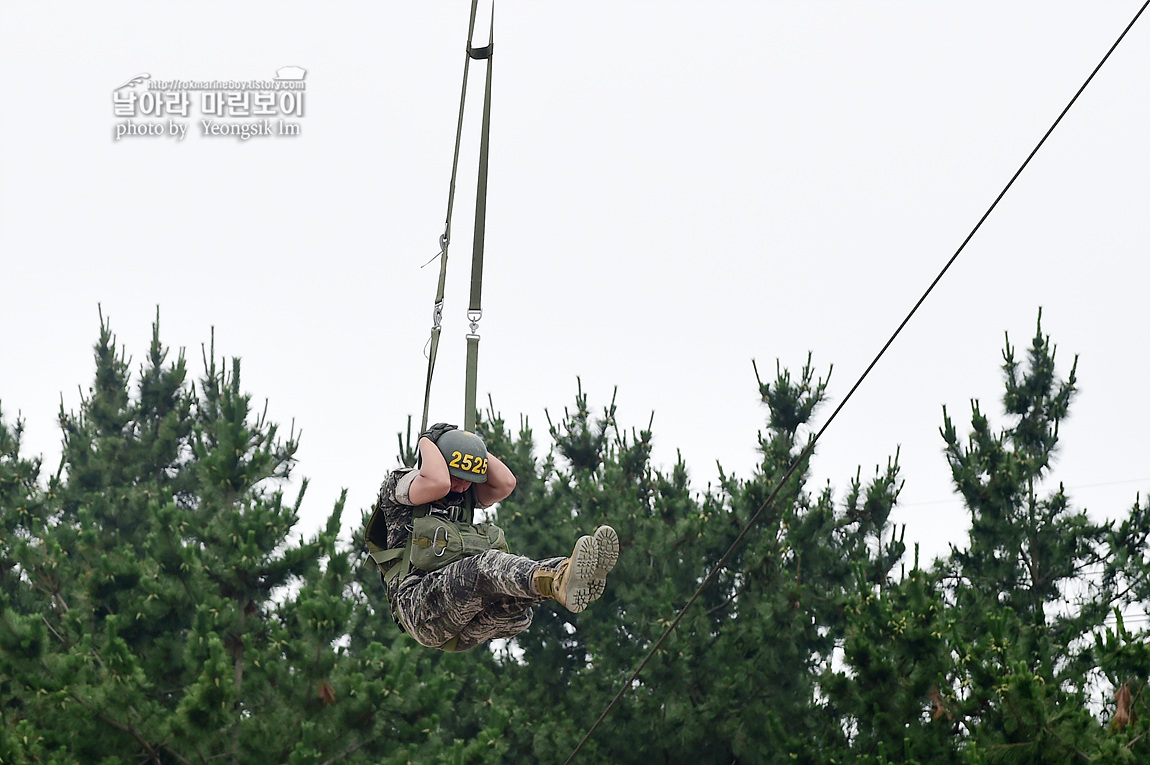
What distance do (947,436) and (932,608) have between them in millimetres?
4055

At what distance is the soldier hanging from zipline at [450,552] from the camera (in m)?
7.27

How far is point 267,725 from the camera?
15906 mm

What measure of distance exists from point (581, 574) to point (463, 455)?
111cm

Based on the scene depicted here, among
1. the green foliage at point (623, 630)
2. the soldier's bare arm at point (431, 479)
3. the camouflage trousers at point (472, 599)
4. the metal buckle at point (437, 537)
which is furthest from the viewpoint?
the green foliage at point (623, 630)

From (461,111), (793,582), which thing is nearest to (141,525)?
(793,582)

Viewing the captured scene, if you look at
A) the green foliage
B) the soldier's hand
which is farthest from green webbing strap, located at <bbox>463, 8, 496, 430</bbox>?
the green foliage

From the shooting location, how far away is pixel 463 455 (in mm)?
7422

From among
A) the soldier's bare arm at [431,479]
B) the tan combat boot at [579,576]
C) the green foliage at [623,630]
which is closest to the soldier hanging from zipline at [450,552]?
the soldier's bare arm at [431,479]

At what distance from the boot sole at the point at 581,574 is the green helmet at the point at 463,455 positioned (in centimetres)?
99

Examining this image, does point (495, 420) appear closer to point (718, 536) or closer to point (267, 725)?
point (718, 536)

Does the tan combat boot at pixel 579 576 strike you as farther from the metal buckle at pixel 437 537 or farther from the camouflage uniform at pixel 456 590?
the metal buckle at pixel 437 537

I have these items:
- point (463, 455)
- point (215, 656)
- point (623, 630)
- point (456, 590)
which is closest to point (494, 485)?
point (463, 455)

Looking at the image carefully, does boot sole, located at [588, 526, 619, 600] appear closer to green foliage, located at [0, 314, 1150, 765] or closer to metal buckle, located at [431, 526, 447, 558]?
metal buckle, located at [431, 526, 447, 558]

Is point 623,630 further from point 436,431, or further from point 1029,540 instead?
point 436,431
